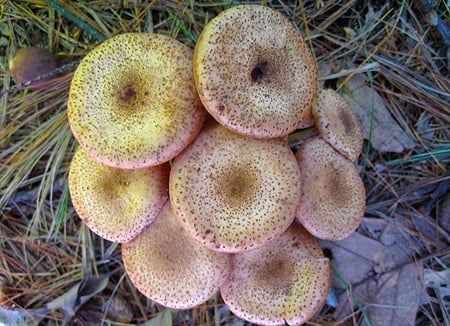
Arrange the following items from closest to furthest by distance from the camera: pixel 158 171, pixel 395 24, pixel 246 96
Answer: pixel 246 96 < pixel 158 171 < pixel 395 24

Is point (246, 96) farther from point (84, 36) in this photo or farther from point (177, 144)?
point (84, 36)

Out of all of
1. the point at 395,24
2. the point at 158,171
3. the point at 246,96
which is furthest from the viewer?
the point at 395,24

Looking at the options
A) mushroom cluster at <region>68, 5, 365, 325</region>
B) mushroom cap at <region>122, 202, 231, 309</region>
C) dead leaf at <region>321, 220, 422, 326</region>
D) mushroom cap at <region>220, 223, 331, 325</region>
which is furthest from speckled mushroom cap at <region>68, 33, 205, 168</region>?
dead leaf at <region>321, 220, 422, 326</region>

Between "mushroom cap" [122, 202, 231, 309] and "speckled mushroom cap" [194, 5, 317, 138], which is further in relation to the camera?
"mushroom cap" [122, 202, 231, 309]

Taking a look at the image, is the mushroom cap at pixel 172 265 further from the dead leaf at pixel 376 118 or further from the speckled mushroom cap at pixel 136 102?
the dead leaf at pixel 376 118

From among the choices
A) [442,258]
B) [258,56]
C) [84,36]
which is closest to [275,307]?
[442,258]

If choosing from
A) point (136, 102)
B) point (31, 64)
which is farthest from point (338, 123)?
point (31, 64)

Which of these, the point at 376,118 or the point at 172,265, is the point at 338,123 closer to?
the point at 376,118

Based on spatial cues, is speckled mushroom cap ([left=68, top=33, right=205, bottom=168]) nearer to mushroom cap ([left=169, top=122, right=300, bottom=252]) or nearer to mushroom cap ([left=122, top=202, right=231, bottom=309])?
mushroom cap ([left=169, top=122, right=300, bottom=252])
